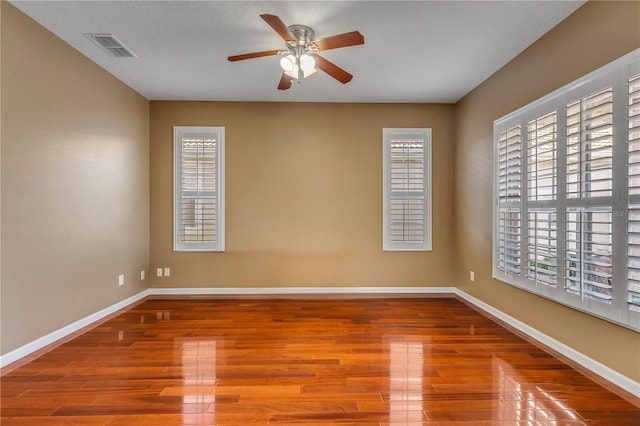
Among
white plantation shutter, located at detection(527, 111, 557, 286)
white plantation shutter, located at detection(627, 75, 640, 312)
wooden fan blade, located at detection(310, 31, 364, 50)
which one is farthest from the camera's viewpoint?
white plantation shutter, located at detection(527, 111, 557, 286)

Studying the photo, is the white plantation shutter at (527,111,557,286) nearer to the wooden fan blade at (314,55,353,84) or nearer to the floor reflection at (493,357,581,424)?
the floor reflection at (493,357,581,424)

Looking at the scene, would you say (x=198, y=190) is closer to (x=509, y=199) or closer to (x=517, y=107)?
(x=509, y=199)

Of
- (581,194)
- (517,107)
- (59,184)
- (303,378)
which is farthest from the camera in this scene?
(517,107)

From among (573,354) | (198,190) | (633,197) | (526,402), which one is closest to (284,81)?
(198,190)

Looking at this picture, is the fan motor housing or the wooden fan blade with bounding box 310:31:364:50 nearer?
the wooden fan blade with bounding box 310:31:364:50

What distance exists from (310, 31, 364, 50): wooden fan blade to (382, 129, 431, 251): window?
2456 millimetres

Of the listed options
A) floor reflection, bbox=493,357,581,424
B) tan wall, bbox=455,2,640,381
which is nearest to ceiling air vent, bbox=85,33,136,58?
tan wall, bbox=455,2,640,381

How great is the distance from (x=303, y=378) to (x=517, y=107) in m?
3.39

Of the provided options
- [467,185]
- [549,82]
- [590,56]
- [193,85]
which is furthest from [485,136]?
[193,85]

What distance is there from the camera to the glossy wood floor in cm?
202

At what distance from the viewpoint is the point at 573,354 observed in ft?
8.78

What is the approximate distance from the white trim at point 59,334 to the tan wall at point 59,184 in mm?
48

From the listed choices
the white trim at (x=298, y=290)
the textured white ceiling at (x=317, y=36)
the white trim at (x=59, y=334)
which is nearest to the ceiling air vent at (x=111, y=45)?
the textured white ceiling at (x=317, y=36)

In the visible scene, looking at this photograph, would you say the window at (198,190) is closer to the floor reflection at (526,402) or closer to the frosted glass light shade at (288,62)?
the frosted glass light shade at (288,62)
